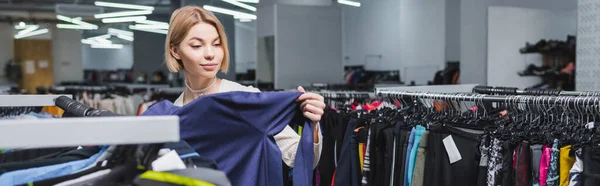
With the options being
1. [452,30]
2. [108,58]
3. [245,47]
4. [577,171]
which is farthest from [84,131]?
[108,58]

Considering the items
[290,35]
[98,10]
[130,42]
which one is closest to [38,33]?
[130,42]

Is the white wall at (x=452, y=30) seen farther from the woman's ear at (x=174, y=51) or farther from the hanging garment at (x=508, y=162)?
the woman's ear at (x=174, y=51)

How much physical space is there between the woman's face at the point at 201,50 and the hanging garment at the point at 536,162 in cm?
123

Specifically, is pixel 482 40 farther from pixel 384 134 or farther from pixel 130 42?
pixel 130 42

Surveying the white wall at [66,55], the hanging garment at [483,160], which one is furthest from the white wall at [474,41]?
the white wall at [66,55]

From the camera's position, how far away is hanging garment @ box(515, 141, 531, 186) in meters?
2.13

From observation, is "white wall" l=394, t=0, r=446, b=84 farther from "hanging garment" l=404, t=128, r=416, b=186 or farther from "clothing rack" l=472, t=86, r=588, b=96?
"hanging garment" l=404, t=128, r=416, b=186

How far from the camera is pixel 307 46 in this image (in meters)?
6.85

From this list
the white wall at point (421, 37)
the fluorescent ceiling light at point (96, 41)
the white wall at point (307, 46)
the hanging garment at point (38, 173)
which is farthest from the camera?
the fluorescent ceiling light at point (96, 41)

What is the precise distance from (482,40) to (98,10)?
720 centimetres

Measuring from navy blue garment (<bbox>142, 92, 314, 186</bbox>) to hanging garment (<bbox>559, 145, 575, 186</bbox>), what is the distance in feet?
3.26

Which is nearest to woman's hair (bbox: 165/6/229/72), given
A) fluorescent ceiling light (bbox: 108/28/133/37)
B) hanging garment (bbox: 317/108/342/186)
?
hanging garment (bbox: 317/108/342/186)

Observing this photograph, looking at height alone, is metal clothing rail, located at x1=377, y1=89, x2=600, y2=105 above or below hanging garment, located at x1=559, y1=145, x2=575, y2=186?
above

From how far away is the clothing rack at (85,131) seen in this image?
768mm
